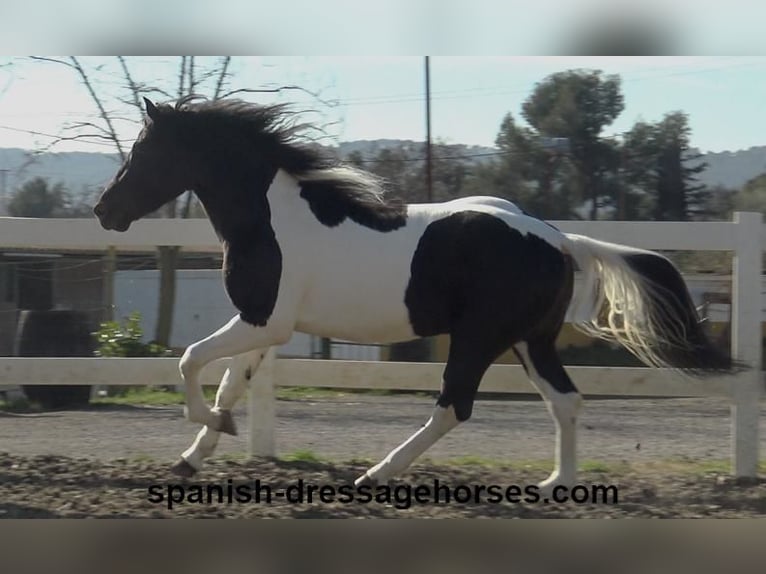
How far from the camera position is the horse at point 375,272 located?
5215 mm

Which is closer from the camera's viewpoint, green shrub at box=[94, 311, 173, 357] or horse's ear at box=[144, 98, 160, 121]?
horse's ear at box=[144, 98, 160, 121]

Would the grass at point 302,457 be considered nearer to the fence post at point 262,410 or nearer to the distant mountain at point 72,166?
the fence post at point 262,410

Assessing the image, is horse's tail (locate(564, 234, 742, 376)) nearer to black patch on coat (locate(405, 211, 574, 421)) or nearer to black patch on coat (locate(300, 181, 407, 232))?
black patch on coat (locate(405, 211, 574, 421))

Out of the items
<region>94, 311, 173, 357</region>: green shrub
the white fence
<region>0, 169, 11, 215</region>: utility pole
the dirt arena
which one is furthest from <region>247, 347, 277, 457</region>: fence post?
<region>0, 169, 11, 215</region>: utility pole

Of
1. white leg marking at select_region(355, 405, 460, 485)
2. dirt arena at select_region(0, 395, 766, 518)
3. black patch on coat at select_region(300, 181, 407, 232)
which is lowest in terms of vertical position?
dirt arena at select_region(0, 395, 766, 518)

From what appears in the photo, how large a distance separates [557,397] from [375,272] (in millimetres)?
1200

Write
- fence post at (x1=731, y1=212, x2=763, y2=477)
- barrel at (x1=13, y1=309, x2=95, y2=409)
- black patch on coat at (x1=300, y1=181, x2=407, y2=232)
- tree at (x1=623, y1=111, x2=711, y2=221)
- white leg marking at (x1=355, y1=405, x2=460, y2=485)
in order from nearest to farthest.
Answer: white leg marking at (x1=355, y1=405, x2=460, y2=485) < black patch on coat at (x1=300, y1=181, x2=407, y2=232) < fence post at (x1=731, y1=212, x2=763, y2=477) < barrel at (x1=13, y1=309, x2=95, y2=409) < tree at (x1=623, y1=111, x2=711, y2=221)

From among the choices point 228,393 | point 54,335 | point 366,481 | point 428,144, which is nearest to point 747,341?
point 366,481

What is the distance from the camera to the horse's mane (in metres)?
5.49

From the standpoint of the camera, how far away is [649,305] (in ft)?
18.2

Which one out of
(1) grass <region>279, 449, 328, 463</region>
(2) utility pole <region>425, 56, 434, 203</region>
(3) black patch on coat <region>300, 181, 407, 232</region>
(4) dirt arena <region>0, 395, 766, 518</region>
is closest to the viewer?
(4) dirt arena <region>0, 395, 766, 518</region>

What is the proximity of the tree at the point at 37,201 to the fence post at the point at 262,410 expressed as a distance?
385 inches

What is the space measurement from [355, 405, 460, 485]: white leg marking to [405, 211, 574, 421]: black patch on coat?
0.05m

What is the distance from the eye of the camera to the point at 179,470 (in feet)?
18.0
